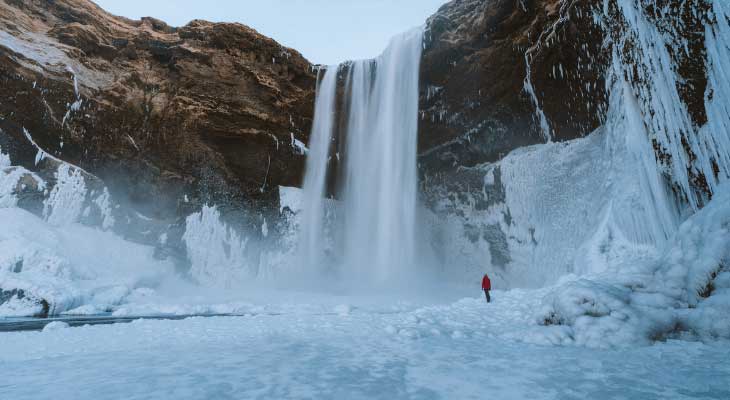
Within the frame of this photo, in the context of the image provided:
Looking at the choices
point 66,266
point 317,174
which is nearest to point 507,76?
point 317,174

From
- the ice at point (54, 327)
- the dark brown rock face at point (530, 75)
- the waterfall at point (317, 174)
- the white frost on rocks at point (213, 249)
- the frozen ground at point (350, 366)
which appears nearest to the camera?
the frozen ground at point (350, 366)

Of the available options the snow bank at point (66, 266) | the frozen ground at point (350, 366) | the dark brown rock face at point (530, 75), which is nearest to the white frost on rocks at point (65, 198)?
the snow bank at point (66, 266)

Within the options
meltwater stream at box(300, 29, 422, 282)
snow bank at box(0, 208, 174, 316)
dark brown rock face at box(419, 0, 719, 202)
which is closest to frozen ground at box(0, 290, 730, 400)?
dark brown rock face at box(419, 0, 719, 202)

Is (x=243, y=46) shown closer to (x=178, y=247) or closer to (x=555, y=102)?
(x=178, y=247)

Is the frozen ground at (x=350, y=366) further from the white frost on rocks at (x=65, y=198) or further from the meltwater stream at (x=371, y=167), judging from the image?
the meltwater stream at (x=371, y=167)

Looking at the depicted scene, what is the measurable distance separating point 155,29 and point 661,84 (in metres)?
20.6

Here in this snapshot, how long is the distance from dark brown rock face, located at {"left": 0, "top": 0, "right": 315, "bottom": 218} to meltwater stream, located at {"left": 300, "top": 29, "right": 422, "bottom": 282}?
1.58 m

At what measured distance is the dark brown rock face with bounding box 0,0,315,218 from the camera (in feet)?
47.6

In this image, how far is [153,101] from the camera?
1688 centimetres

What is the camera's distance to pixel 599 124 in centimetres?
1278

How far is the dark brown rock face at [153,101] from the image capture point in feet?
47.6

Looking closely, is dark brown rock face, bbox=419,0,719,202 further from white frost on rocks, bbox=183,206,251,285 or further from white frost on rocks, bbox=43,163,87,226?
white frost on rocks, bbox=43,163,87,226

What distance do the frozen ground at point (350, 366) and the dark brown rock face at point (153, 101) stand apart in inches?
521

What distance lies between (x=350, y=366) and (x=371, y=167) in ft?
50.2
